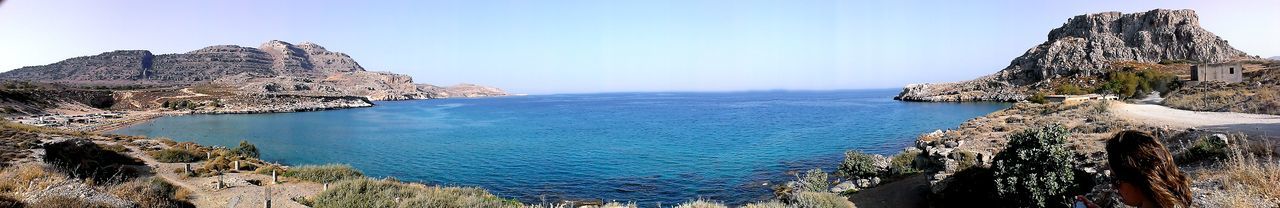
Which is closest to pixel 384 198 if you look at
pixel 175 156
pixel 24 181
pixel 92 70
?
pixel 24 181

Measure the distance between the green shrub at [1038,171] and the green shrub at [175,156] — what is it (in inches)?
1287

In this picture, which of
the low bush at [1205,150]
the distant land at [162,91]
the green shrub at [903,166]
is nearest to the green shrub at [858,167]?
the green shrub at [903,166]

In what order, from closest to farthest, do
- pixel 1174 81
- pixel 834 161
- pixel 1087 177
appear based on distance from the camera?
pixel 1087 177 → pixel 834 161 → pixel 1174 81

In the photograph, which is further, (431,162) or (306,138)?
(306,138)

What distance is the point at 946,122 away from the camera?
56.0 m

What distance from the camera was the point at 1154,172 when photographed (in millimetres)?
3094

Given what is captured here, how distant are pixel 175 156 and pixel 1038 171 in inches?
1339

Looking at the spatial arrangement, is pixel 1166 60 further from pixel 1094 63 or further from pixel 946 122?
pixel 946 122

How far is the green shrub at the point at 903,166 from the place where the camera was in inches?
855

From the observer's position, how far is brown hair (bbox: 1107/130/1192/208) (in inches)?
120

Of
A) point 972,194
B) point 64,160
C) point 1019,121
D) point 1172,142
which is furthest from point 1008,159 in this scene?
point 64,160

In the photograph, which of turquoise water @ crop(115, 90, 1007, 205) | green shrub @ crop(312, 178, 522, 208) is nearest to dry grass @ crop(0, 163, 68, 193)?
green shrub @ crop(312, 178, 522, 208)

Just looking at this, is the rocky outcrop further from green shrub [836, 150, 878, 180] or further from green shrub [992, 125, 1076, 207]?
green shrub [992, 125, 1076, 207]

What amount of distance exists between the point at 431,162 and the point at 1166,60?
131m
